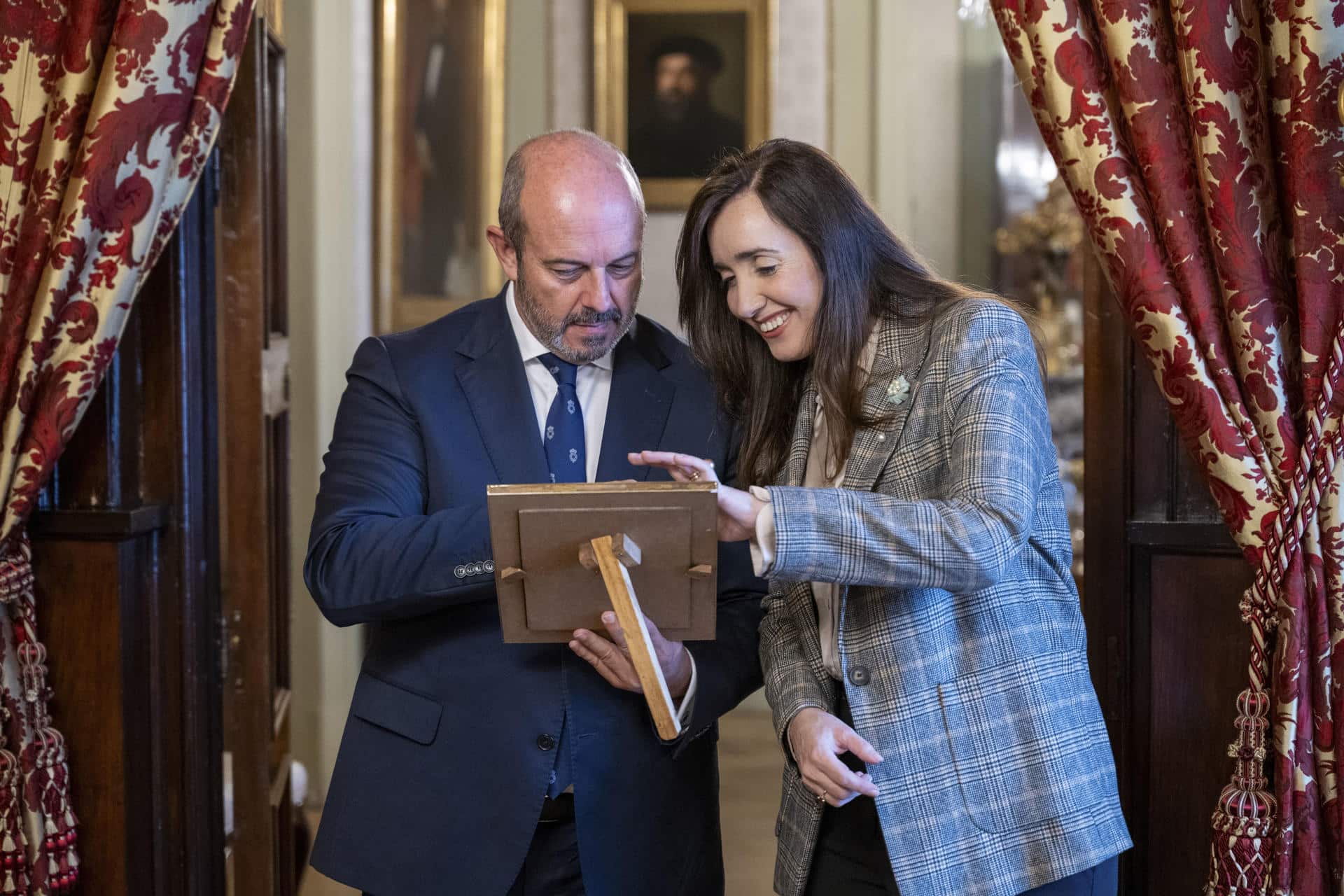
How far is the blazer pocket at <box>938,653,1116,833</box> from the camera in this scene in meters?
1.89

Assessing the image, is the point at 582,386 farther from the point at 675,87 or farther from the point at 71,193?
the point at 675,87

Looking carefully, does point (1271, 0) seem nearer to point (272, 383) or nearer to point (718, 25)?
point (272, 383)

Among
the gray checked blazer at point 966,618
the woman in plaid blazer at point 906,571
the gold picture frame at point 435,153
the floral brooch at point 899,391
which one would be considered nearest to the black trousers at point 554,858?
the woman in plaid blazer at point 906,571

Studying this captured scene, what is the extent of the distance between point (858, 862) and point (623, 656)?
0.47 metres

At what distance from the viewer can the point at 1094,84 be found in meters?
2.22

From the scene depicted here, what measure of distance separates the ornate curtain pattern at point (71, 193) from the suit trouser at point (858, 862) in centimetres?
145

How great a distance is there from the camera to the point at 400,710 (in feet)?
7.36

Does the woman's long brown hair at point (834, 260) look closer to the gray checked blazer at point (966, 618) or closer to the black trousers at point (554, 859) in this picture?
the gray checked blazer at point (966, 618)

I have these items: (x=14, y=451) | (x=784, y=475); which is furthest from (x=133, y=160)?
(x=784, y=475)

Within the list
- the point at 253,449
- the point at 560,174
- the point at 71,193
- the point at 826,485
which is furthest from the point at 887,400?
the point at 253,449

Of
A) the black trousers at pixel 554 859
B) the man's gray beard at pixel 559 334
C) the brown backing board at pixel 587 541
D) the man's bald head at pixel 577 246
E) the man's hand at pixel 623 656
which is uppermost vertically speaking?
the man's bald head at pixel 577 246

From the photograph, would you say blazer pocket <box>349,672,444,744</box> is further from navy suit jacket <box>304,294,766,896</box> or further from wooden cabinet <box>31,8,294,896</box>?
wooden cabinet <box>31,8,294,896</box>

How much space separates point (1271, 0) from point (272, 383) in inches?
104

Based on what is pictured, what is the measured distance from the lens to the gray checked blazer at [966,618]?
1.81 m
